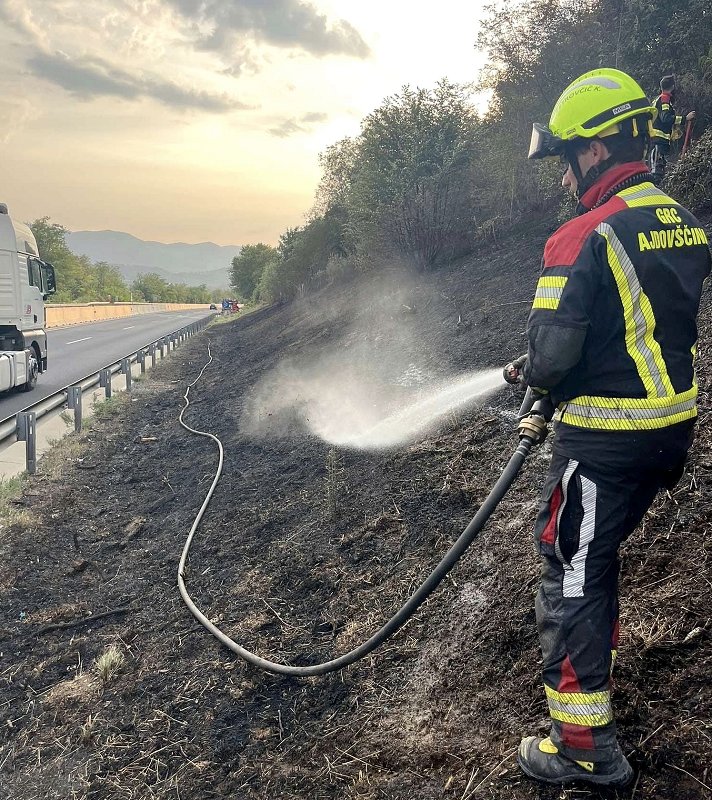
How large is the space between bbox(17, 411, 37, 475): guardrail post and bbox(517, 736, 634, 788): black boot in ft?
24.0

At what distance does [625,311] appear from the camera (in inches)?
82.9

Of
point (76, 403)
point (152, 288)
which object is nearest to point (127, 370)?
point (76, 403)

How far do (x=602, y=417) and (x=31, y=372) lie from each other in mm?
13855

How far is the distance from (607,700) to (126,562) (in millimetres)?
4515

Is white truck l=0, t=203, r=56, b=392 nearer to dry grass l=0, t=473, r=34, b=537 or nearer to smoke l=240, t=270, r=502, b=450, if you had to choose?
smoke l=240, t=270, r=502, b=450

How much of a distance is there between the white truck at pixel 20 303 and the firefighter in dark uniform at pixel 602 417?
40.2ft

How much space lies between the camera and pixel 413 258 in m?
15.4

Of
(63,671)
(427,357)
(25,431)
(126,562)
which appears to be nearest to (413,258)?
(427,357)

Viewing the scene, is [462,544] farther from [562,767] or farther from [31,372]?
[31,372]

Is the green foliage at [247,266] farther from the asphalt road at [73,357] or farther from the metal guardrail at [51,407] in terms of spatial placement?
the metal guardrail at [51,407]

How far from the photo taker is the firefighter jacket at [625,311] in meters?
2.09

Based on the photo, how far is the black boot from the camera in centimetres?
203

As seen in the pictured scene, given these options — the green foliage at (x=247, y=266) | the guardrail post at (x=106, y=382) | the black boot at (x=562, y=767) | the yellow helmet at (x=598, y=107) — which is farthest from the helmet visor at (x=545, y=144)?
the green foliage at (x=247, y=266)

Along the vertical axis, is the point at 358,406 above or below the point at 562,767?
above
